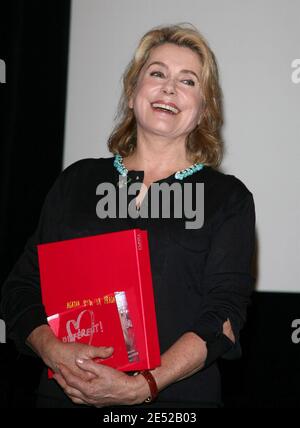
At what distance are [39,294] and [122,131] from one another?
0.57 meters

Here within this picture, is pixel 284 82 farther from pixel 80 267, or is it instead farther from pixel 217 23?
pixel 80 267

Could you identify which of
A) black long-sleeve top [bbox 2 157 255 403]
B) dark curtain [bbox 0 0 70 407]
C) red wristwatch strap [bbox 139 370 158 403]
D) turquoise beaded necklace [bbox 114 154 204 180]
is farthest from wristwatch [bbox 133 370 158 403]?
dark curtain [bbox 0 0 70 407]

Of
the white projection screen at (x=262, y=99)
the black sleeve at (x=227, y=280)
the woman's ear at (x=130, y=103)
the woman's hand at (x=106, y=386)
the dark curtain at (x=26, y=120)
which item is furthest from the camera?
the white projection screen at (x=262, y=99)

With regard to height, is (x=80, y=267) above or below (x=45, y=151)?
below

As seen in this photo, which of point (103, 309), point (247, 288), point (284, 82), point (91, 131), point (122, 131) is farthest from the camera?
point (91, 131)

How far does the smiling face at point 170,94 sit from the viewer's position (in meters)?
1.78

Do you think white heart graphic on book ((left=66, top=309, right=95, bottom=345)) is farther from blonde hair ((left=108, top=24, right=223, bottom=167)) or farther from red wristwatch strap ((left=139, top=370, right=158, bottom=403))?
blonde hair ((left=108, top=24, right=223, bottom=167))

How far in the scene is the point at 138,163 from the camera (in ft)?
6.08

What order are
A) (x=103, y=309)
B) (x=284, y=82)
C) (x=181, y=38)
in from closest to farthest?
(x=103, y=309)
(x=181, y=38)
(x=284, y=82)

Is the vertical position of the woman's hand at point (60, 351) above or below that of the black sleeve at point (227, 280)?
below

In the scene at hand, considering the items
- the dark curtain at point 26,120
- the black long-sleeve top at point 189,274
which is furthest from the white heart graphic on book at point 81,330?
the dark curtain at point 26,120

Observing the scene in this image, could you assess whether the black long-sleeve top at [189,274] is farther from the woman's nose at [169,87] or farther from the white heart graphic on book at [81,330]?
the woman's nose at [169,87]

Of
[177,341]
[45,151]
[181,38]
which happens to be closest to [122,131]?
[181,38]

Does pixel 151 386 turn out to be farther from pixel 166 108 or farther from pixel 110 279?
pixel 166 108
